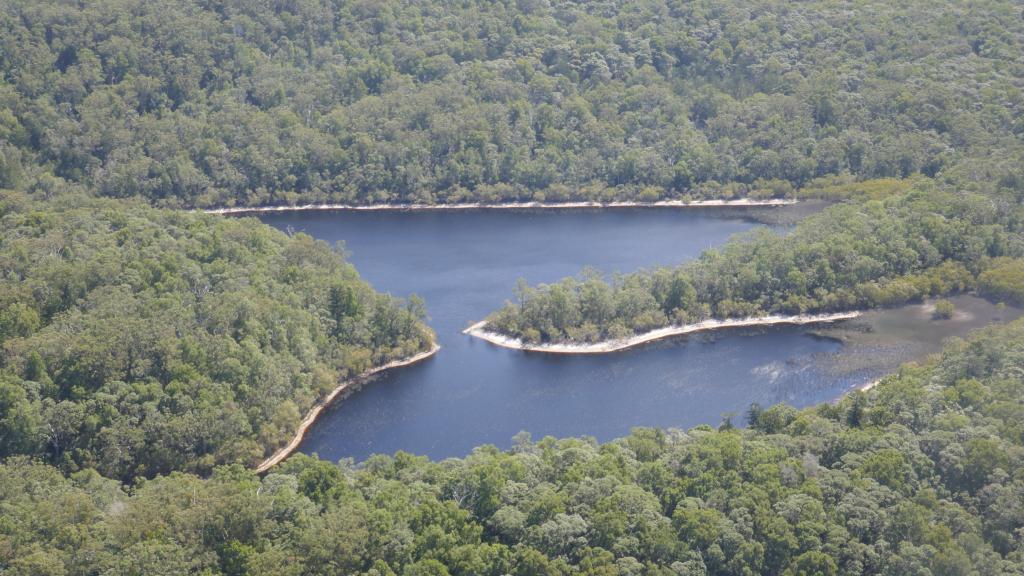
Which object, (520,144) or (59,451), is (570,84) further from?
(59,451)

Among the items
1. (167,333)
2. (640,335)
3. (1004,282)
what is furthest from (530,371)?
(1004,282)

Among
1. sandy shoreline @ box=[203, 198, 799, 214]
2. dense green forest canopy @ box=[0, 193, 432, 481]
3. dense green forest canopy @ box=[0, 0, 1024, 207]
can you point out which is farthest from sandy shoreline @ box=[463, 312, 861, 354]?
sandy shoreline @ box=[203, 198, 799, 214]

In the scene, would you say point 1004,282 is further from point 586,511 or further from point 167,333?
point 167,333

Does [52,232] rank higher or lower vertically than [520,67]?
lower

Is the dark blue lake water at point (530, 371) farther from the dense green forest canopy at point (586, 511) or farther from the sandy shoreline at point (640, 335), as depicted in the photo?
the dense green forest canopy at point (586, 511)

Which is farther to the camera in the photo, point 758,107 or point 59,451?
point 758,107

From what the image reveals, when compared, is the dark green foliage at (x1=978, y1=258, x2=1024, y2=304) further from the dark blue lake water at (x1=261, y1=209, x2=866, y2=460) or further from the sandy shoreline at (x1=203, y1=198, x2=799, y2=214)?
the sandy shoreline at (x1=203, y1=198, x2=799, y2=214)

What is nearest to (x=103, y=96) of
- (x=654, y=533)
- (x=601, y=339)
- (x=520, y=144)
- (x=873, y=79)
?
(x=520, y=144)

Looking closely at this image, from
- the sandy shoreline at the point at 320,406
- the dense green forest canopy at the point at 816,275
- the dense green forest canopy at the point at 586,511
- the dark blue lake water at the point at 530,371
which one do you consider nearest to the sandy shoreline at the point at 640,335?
the dense green forest canopy at the point at 816,275
